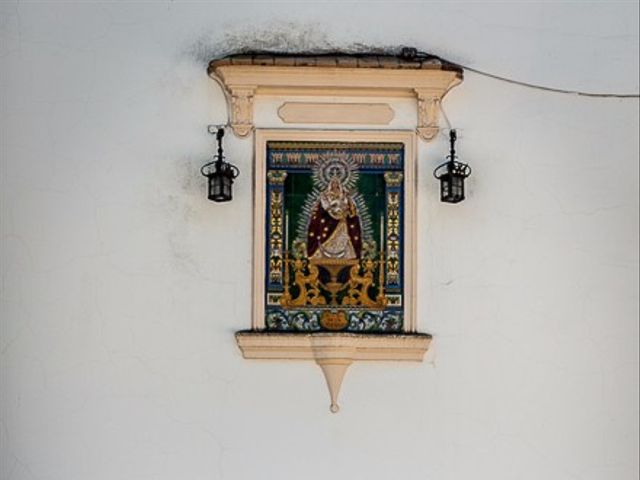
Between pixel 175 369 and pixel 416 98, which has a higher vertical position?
pixel 416 98

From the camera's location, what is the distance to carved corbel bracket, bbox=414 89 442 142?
4.54 metres

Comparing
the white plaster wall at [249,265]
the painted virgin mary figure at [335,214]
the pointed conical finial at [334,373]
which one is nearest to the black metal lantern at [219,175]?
the white plaster wall at [249,265]

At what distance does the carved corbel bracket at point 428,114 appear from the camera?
4543 millimetres

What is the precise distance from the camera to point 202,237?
15.0 feet

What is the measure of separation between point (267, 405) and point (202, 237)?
31.0 inches

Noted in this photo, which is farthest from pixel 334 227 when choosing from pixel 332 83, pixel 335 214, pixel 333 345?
pixel 332 83

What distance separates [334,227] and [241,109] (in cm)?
66

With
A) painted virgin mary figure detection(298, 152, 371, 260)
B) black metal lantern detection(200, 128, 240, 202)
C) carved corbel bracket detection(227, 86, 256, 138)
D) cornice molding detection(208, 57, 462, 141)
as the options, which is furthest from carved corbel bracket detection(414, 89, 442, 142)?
black metal lantern detection(200, 128, 240, 202)

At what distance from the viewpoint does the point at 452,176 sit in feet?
14.6

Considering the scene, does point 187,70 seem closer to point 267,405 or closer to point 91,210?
point 91,210

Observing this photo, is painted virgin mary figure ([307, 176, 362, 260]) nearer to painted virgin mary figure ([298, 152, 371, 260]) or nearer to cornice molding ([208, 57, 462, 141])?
painted virgin mary figure ([298, 152, 371, 260])

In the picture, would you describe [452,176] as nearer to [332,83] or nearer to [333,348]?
[332,83]

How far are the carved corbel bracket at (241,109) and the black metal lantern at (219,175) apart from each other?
0.25 feet

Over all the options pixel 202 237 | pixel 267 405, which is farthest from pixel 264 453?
pixel 202 237
